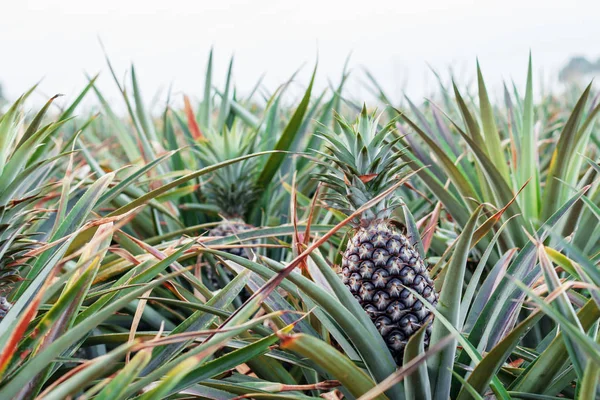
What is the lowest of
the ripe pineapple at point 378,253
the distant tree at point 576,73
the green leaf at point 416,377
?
the green leaf at point 416,377

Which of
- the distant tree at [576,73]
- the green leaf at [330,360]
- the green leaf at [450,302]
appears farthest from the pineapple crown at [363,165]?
the distant tree at [576,73]

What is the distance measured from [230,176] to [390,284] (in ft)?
3.16

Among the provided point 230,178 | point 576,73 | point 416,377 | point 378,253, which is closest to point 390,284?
point 378,253

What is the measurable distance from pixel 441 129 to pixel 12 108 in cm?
131

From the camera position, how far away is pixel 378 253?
100cm

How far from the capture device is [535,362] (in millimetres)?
882

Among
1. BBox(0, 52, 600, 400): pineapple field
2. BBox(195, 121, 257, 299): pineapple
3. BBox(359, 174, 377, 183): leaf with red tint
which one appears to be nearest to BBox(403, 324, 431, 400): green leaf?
BBox(0, 52, 600, 400): pineapple field

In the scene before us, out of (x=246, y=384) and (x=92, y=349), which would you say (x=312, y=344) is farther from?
(x=92, y=349)

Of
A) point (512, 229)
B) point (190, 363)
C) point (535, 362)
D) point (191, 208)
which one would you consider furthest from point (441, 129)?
point (190, 363)

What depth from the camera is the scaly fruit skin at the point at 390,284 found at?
0.99 meters

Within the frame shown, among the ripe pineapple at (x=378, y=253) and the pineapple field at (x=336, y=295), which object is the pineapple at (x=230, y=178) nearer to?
the pineapple field at (x=336, y=295)

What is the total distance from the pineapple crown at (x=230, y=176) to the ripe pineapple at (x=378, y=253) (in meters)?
0.78

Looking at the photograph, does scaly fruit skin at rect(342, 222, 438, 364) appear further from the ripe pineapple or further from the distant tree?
the distant tree

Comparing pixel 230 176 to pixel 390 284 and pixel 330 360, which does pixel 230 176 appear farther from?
pixel 330 360
